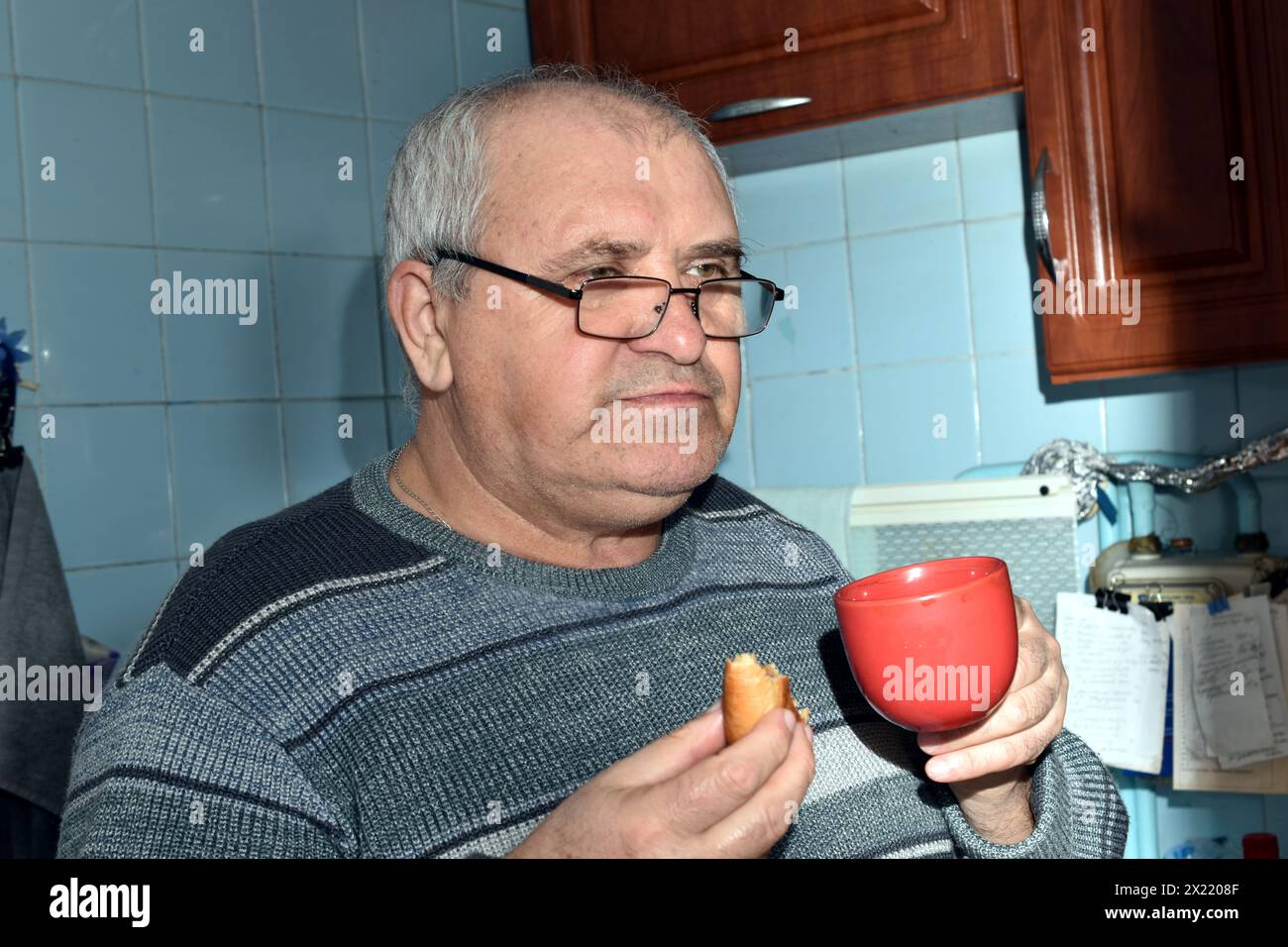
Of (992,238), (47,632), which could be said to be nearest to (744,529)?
(47,632)

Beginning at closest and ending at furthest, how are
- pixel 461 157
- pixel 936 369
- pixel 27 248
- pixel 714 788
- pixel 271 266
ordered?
pixel 714 788
pixel 461 157
pixel 27 248
pixel 271 266
pixel 936 369

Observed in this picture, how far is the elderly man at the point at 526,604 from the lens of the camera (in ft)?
2.42

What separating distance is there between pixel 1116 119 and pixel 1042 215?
13cm

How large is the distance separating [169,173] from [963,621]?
1.31 metres

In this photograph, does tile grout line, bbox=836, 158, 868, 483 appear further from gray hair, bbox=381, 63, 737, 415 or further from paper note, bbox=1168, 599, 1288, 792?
gray hair, bbox=381, 63, 737, 415

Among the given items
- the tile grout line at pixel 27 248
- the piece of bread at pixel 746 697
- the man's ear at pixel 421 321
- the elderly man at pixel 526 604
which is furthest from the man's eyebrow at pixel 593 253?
the tile grout line at pixel 27 248

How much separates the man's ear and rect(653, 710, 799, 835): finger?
0.43 metres

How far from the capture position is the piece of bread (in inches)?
24.3

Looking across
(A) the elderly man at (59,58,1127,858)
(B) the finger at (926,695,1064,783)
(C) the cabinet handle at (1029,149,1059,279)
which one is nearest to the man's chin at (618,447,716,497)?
(A) the elderly man at (59,58,1127,858)

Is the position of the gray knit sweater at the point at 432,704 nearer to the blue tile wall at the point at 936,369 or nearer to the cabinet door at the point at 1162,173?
the cabinet door at the point at 1162,173

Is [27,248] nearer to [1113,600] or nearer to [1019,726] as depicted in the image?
[1019,726]

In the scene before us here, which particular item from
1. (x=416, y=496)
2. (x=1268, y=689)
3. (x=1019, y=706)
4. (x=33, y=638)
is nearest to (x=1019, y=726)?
(x=1019, y=706)

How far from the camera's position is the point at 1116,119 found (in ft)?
4.74

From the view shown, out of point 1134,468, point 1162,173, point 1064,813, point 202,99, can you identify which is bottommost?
point 1064,813
